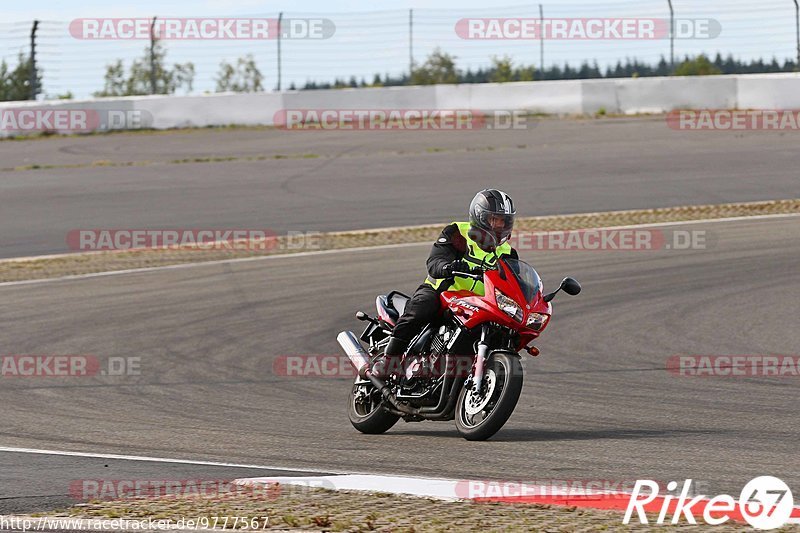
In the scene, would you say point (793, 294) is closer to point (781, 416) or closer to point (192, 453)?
point (781, 416)

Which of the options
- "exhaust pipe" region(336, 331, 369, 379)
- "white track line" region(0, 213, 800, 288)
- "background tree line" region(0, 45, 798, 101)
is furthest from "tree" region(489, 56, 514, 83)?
"exhaust pipe" region(336, 331, 369, 379)

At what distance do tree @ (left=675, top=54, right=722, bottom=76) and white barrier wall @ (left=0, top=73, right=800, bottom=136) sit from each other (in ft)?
7.21

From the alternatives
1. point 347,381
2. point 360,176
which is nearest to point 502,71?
point 360,176

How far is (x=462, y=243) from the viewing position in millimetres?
8703

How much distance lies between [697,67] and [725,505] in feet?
107

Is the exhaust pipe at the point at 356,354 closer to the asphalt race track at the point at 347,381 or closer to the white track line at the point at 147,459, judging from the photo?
the asphalt race track at the point at 347,381

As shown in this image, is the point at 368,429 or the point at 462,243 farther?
the point at 368,429

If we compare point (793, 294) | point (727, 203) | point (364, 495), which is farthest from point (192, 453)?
point (727, 203)

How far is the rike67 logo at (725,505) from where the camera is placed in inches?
235

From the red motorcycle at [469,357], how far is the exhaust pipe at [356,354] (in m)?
0.01

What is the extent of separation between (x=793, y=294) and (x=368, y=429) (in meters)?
7.53

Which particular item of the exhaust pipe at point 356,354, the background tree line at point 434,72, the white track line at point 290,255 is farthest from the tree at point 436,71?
the exhaust pipe at point 356,354

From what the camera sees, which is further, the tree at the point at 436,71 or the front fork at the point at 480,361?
the tree at the point at 436,71

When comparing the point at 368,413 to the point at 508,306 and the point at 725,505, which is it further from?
the point at 725,505
